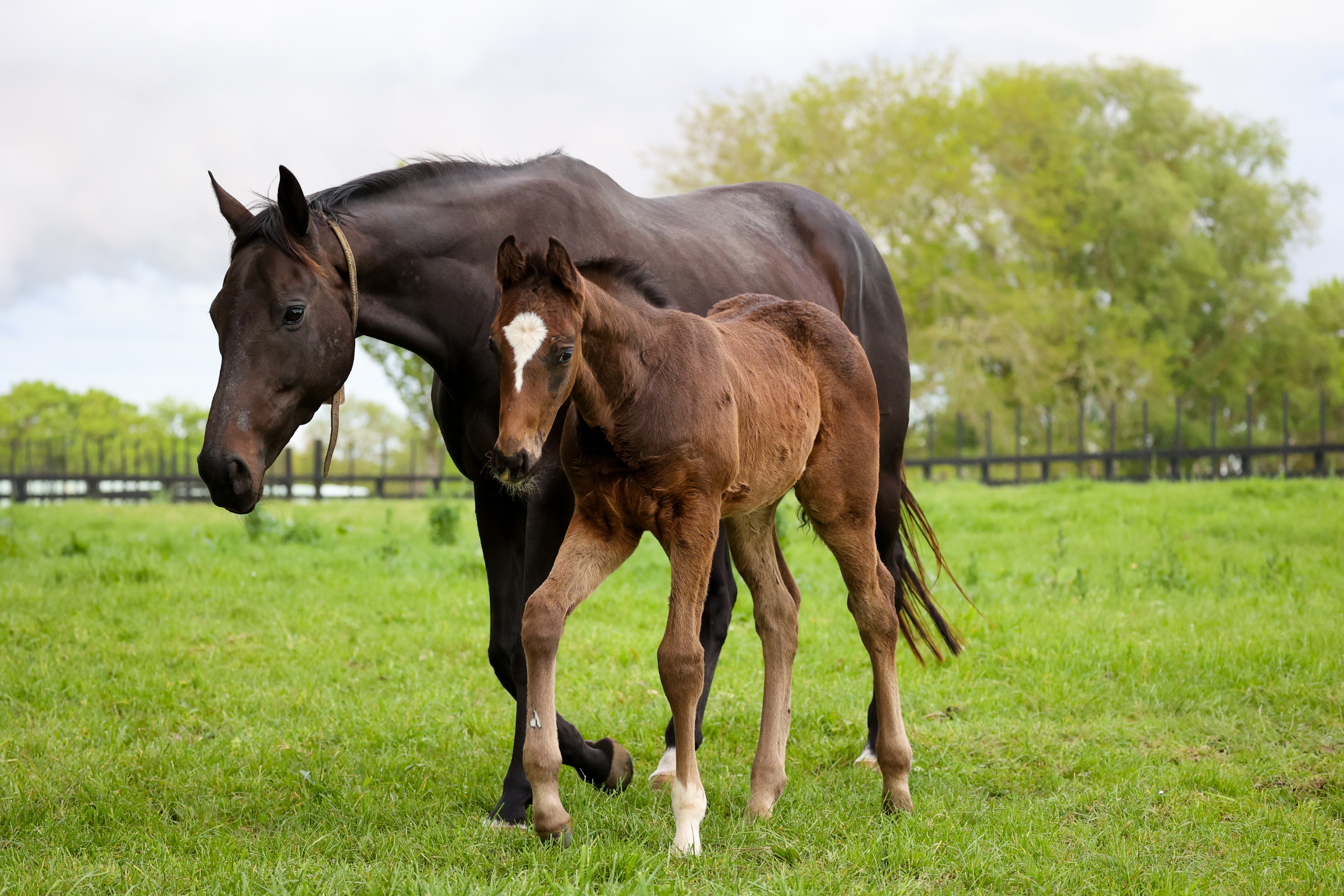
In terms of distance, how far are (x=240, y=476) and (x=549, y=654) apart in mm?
1224

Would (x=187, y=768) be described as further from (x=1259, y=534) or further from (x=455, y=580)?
(x=1259, y=534)

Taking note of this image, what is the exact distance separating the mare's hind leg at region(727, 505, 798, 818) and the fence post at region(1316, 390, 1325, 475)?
53.7 feet

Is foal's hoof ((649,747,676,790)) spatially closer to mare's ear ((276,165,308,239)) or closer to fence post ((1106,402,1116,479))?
mare's ear ((276,165,308,239))

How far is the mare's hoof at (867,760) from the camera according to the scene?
181 inches

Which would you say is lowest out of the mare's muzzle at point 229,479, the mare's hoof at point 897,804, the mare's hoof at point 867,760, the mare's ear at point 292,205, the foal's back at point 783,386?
the mare's hoof at point 867,760

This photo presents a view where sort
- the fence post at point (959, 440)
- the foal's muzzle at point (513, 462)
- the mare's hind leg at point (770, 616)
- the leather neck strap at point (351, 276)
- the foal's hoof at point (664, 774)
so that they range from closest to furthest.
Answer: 1. the foal's muzzle at point (513, 462)
2. the leather neck strap at point (351, 276)
3. the mare's hind leg at point (770, 616)
4. the foal's hoof at point (664, 774)
5. the fence post at point (959, 440)

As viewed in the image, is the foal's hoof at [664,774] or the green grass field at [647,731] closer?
the green grass field at [647,731]

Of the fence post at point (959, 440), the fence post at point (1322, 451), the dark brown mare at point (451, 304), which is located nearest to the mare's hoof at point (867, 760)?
the dark brown mare at point (451, 304)

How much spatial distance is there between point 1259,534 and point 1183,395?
2279 centimetres

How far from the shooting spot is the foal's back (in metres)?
3.34

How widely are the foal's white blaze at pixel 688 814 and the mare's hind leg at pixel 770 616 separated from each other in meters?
0.55

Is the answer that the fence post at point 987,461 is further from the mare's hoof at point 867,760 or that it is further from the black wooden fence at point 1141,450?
the mare's hoof at point 867,760

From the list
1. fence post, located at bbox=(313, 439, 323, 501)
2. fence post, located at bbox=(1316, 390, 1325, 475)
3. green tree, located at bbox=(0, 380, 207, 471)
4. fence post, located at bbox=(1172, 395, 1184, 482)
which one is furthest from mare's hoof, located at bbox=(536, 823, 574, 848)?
green tree, located at bbox=(0, 380, 207, 471)

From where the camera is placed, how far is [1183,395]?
101 feet
